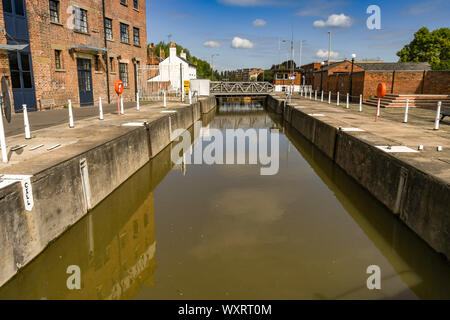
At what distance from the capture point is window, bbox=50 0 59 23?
18.1 m

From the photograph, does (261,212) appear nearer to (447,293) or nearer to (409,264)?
(409,264)

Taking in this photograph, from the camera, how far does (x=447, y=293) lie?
454 cm

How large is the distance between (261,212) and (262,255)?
1.90m

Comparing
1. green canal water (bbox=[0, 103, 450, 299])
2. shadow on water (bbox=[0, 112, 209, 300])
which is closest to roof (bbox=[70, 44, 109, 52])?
A: green canal water (bbox=[0, 103, 450, 299])

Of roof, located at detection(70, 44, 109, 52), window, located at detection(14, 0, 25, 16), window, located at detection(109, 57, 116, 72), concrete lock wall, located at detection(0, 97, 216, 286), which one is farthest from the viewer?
window, located at detection(109, 57, 116, 72)

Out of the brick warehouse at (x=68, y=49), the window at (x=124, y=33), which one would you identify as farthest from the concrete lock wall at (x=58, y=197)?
the window at (x=124, y=33)

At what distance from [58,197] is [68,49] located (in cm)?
1651

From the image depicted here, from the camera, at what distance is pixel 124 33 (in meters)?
26.0

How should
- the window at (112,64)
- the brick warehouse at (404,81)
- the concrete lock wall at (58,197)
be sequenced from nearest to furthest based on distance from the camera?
1. the concrete lock wall at (58,197)
2. the window at (112,64)
3. the brick warehouse at (404,81)

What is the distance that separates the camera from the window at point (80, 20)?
793 inches

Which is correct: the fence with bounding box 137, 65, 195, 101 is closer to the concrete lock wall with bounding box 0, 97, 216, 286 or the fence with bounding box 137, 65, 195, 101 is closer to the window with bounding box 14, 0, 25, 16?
the window with bounding box 14, 0, 25, 16

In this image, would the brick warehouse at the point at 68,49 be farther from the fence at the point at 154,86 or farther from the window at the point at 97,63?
the fence at the point at 154,86

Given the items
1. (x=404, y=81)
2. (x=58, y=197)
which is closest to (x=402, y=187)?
(x=58, y=197)

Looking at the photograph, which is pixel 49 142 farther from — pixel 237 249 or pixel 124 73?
pixel 124 73
